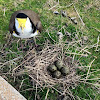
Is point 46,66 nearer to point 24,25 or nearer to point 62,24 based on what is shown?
point 24,25

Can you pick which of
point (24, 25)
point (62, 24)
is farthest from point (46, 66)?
point (62, 24)

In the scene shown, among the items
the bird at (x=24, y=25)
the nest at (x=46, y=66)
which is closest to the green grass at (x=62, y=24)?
the nest at (x=46, y=66)

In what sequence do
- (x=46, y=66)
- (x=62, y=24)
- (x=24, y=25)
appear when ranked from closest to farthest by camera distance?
(x=24, y=25)
(x=46, y=66)
(x=62, y=24)

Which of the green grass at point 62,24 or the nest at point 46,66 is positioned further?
the green grass at point 62,24

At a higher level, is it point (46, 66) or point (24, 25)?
point (24, 25)

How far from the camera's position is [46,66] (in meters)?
2.60

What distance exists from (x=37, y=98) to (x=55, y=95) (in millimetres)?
315

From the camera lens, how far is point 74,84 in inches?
100.0

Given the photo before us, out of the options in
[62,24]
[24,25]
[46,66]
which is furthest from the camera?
[62,24]

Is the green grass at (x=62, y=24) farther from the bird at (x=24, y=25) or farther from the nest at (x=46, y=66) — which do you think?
the bird at (x=24, y=25)

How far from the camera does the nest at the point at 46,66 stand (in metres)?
2.41

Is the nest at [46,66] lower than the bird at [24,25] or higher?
lower

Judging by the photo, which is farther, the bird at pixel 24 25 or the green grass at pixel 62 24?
the green grass at pixel 62 24

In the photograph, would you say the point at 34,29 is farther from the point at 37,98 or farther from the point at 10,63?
Answer: the point at 37,98
